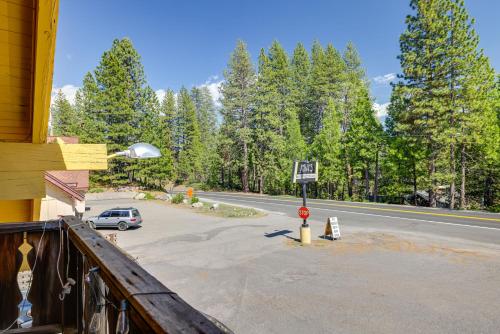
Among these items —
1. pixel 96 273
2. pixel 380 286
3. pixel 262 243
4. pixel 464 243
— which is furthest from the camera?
pixel 262 243

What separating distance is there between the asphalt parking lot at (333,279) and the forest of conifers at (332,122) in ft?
56.6

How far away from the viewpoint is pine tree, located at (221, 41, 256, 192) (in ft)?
160

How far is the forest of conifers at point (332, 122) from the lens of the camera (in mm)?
27453

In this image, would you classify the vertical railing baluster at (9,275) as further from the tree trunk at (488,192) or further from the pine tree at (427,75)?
the tree trunk at (488,192)

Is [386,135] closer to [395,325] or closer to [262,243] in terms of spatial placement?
[262,243]

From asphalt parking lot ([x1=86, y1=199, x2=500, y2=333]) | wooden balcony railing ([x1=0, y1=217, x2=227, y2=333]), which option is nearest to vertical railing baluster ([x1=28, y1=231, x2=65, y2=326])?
wooden balcony railing ([x1=0, y1=217, x2=227, y2=333])

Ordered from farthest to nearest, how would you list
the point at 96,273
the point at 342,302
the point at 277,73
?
the point at 277,73 < the point at 342,302 < the point at 96,273

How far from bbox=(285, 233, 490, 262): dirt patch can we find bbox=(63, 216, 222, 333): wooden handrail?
45.6 ft

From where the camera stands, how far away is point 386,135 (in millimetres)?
36438

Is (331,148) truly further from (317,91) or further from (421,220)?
(421,220)

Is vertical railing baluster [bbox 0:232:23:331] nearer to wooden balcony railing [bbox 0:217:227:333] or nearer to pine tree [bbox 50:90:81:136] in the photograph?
wooden balcony railing [bbox 0:217:227:333]

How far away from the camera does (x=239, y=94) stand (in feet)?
161

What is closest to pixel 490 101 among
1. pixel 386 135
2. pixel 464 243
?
pixel 386 135

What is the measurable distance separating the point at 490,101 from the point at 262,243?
87.8 ft
